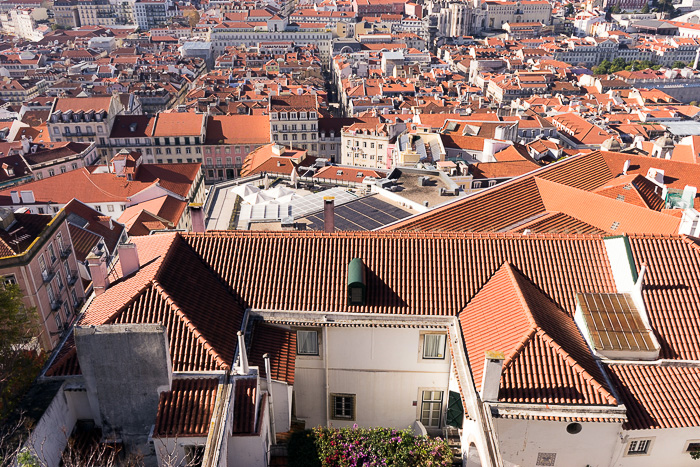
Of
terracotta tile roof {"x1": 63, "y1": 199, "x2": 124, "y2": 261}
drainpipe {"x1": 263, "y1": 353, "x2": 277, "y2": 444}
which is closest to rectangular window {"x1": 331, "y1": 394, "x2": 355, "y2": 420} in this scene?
drainpipe {"x1": 263, "y1": 353, "x2": 277, "y2": 444}

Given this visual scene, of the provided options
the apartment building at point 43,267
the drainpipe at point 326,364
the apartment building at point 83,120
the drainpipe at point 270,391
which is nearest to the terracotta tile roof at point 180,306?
the drainpipe at point 270,391

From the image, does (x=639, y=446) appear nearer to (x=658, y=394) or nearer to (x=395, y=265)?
(x=658, y=394)

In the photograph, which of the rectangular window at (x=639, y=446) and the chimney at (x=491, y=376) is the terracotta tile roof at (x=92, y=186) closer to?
the chimney at (x=491, y=376)

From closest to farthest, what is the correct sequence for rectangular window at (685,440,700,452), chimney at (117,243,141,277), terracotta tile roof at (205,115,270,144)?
rectangular window at (685,440,700,452), chimney at (117,243,141,277), terracotta tile roof at (205,115,270,144)

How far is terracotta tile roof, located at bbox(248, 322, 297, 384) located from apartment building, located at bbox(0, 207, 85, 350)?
50.5 feet

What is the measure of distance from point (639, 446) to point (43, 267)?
3239cm

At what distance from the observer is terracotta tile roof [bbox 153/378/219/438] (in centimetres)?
1644

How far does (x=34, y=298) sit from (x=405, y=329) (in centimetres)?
2262

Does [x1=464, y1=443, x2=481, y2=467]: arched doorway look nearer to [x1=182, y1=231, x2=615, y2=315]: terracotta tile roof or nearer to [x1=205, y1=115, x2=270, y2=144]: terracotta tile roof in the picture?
[x1=182, y1=231, x2=615, y2=315]: terracotta tile roof

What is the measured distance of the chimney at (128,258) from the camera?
21.9 meters

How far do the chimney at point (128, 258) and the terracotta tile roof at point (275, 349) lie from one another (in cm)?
571

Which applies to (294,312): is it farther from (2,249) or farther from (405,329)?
(2,249)

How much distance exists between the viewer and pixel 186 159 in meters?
90.2

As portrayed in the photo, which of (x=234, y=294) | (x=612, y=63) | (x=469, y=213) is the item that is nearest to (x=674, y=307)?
(x=469, y=213)
